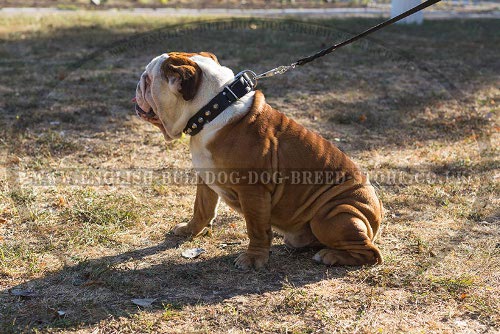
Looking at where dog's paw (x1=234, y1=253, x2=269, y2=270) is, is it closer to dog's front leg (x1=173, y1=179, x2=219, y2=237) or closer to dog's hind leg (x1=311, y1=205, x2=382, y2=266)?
dog's hind leg (x1=311, y1=205, x2=382, y2=266)

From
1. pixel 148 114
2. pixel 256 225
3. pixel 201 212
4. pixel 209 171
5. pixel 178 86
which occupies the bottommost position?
pixel 201 212

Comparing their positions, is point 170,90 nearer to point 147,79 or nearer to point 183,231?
point 147,79

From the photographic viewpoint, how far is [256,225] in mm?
4277

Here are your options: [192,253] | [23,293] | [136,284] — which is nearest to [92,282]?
[136,284]

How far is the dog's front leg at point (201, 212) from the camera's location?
477 cm

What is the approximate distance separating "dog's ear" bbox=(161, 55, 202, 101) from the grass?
4.20ft

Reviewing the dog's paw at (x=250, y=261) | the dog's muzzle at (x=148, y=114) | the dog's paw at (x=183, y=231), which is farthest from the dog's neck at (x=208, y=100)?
the dog's paw at (x=183, y=231)

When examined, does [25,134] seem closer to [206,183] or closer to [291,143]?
[206,183]

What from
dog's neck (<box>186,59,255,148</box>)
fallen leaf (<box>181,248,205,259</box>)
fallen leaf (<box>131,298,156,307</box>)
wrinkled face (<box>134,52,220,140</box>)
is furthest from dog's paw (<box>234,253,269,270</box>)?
wrinkled face (<box>134,52,220,140</box>)

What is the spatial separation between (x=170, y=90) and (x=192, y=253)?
4.19ft

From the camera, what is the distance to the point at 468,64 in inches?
454

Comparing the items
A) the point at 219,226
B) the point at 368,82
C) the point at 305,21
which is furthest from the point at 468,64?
the point at 219,226

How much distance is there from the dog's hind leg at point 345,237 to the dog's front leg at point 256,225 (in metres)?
0.36

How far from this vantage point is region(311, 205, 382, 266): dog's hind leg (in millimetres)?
4223
